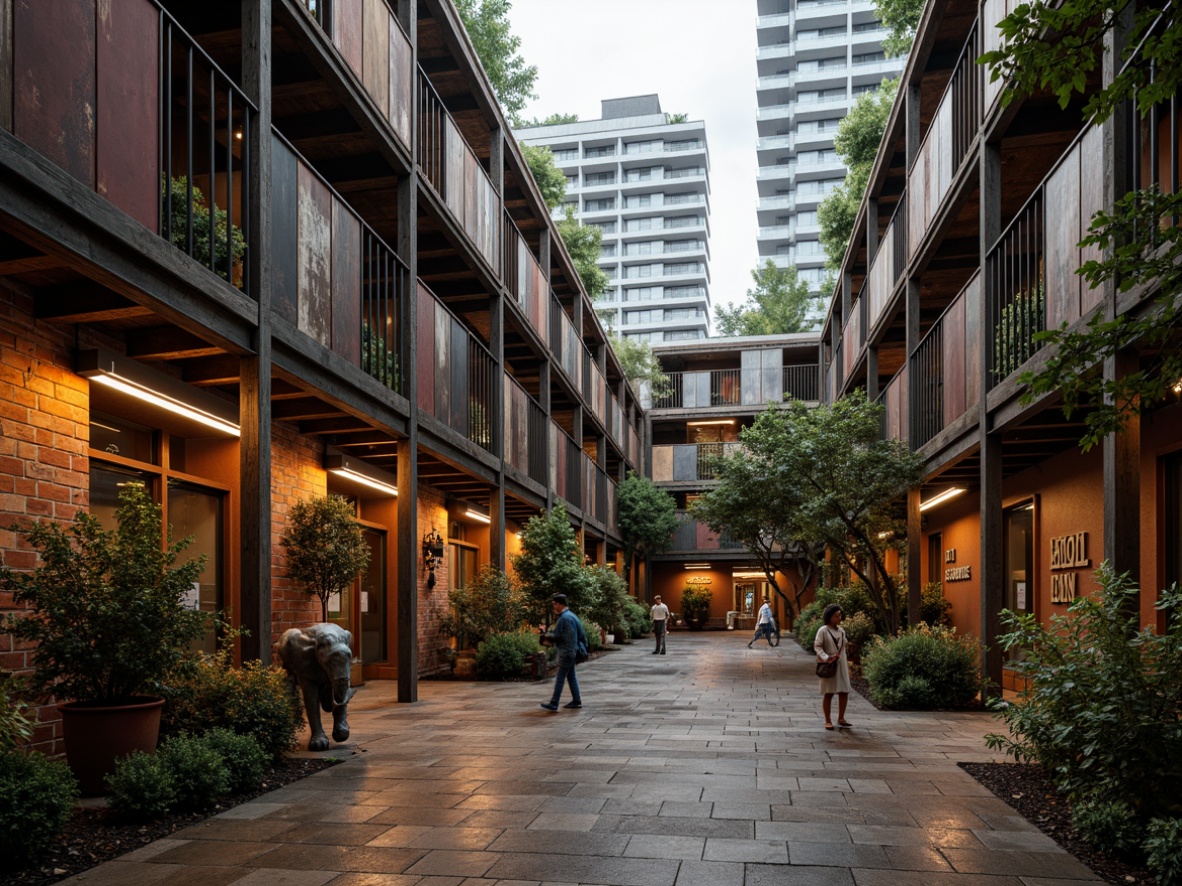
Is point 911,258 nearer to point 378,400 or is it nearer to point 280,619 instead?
point 378,400

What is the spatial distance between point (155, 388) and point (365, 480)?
578 centimetres

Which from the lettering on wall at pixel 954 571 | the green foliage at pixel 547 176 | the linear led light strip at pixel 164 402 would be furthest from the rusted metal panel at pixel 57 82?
the green foliage at pixel 547 176

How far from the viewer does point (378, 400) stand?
37.3 ft

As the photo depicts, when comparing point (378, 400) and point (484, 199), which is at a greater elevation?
point (484, 199)

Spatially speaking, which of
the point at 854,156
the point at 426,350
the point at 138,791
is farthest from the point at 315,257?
the point at 854,156

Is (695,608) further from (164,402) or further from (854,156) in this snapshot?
(164,402)

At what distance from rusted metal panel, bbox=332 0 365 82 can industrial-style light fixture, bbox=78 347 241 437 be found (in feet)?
12.9

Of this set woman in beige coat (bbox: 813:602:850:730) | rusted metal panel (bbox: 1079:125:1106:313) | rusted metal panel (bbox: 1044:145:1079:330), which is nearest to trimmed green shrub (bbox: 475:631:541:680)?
woman in beige coat (bbox: 813:602:850:730)

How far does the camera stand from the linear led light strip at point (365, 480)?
13.4m

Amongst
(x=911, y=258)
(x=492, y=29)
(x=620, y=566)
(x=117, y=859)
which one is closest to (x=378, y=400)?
(x=117, y=859)

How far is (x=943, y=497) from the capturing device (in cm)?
1816

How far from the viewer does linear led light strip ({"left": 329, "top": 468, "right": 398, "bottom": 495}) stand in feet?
43.9

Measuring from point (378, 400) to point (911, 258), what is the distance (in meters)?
9.24

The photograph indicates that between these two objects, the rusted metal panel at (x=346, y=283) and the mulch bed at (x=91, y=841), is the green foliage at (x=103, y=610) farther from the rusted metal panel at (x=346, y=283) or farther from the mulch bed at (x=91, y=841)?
the rusted metal panel at (x=346, y=283)
